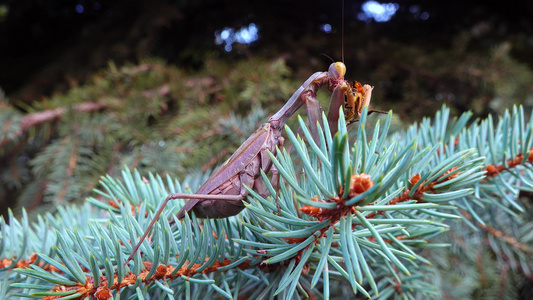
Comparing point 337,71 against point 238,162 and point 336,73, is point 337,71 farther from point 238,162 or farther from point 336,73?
point 238,162

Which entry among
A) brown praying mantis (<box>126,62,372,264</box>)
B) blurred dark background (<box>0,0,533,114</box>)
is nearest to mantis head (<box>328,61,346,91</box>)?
brown praying mantis (<box>126,62,372,264</box>)

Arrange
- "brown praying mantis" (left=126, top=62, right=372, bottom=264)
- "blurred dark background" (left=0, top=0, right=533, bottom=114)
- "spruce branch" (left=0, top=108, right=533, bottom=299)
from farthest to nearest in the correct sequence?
"blurred dark background" (left=0, top=0, right=533, bottom=114) → "brown praying mantis" (left=126, top=62, right=372, bottom=264) → "spruce branch" (left=0, top=108, right=533, bottom=299)

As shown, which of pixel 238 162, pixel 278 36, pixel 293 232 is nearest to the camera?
pixel 293 232

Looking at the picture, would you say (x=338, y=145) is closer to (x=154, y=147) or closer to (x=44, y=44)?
(x=154, y=147)

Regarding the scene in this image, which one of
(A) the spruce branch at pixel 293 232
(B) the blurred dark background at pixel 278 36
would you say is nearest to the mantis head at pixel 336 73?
(A) the spruce branch at pixel 293 232

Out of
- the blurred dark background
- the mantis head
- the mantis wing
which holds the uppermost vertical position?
the blurred dark background

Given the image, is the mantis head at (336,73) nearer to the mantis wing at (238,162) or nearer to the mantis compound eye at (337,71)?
the mantis compound eye at (337,71)

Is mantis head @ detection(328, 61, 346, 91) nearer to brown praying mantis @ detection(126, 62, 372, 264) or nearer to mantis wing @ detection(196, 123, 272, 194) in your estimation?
brown praying mantis @ detection(126, 62, 372, 264)

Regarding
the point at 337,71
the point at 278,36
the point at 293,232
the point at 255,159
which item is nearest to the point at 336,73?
the point at 337,71

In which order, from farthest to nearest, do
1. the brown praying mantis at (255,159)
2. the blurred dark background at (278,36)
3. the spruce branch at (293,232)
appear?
the blurred dark background at (278,36) → the brown praying mantis at (255,159) → the spruce branch at (293,232)
